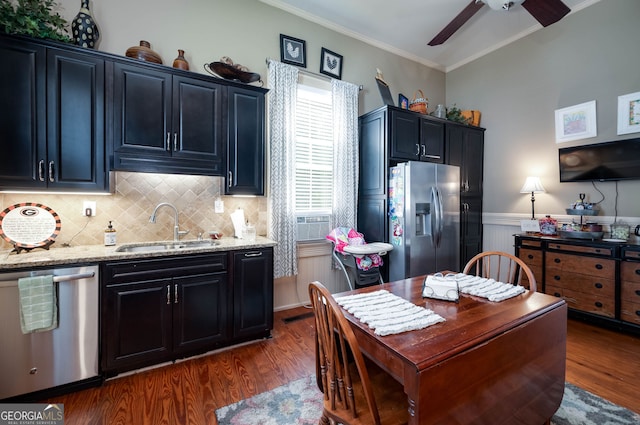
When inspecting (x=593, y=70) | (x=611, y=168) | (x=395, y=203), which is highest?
(x=593, y=70)

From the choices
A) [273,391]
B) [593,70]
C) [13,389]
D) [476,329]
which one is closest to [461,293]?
[476,329]

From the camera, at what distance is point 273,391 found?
189 centimetres

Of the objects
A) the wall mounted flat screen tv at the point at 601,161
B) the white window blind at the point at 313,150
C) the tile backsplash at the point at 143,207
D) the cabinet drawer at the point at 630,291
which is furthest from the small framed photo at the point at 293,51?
the cabinet drawer at the point at 630,291

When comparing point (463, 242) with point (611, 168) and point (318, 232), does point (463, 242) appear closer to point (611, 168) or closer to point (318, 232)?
point (611, 168)

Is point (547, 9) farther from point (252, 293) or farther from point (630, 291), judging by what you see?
point (252, 293)

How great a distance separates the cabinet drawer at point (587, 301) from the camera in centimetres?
271

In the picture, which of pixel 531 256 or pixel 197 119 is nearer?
pixel 197 119

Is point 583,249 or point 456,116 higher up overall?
point 456,116

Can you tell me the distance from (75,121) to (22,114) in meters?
0.28

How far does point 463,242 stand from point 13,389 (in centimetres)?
478

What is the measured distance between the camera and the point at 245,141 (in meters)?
2.66

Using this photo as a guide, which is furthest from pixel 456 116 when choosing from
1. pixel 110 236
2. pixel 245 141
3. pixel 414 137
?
pixel 110 236

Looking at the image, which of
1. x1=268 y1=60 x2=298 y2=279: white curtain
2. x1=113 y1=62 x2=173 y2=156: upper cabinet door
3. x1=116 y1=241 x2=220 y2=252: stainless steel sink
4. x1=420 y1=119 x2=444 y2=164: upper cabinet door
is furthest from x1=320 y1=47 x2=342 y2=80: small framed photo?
x1=116 y1=241 x2=220 y2=252: stainless steel sink

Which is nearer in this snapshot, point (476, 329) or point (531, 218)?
point (476, 329)
